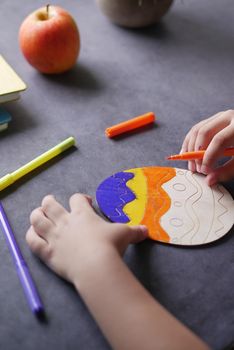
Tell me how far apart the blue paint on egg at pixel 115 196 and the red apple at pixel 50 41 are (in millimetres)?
278

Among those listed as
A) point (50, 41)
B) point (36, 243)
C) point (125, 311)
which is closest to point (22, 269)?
point (36, 243)

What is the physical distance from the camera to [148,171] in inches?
25.6

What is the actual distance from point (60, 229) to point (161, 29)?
1.94 ft

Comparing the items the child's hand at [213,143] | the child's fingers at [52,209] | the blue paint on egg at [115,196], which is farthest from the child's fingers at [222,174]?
the child's fingers at [52,209]

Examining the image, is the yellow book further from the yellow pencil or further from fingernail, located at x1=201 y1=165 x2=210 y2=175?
fingernail, located at x1=201 y1=165 x2=210 y2=175

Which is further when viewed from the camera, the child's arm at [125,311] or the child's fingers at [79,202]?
the child's fingers at [79,202]

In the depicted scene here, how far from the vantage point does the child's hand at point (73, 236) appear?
509 millimetres

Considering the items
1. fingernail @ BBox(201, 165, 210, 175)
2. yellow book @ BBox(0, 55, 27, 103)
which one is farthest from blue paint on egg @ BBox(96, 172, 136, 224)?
yellow book @ BBox(0, 55, 27, 103)

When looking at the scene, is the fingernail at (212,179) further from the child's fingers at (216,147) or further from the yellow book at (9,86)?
the yellow book at (9,86)

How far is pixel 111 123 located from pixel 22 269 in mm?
305

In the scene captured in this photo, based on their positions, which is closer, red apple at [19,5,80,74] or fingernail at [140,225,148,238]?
fingernail at [140,225,148,238]

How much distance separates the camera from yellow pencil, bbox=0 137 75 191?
0.62 metres

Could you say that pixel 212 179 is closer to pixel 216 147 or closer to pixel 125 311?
pixel 216 147

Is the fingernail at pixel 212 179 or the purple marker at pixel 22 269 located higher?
the purple marker at pixel 22 269
